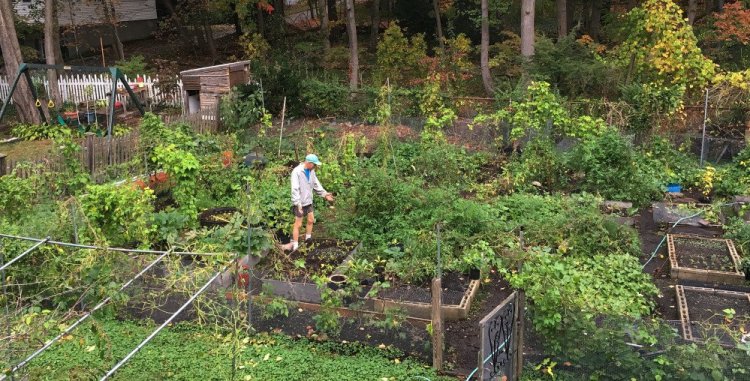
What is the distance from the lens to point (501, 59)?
2184cm

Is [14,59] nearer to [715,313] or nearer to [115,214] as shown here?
[115,214]

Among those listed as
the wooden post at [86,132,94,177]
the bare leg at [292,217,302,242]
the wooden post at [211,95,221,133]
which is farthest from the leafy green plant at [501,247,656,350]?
the wooden post at [211,95,221,133]

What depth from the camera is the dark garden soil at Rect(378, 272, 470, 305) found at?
27.0ft

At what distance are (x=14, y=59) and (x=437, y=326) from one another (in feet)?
56.8

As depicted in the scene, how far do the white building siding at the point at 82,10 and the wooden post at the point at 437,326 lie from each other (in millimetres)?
22258

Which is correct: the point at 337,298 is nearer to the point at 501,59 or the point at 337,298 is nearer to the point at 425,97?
the point at 425,97

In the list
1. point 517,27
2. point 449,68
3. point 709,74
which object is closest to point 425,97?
point 449,68

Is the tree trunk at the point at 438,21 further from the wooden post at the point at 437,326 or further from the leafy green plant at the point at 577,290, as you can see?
the wooden post at the point at 437,326

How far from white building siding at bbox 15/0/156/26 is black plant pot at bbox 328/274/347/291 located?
20.3 meters

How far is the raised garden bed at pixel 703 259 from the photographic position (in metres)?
8.88

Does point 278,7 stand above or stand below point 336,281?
above

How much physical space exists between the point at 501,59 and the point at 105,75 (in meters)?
12.9

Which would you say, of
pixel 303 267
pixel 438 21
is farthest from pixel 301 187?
pixel 438 21

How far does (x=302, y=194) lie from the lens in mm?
9805
